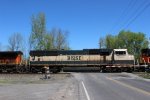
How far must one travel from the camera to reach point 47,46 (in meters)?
97.1

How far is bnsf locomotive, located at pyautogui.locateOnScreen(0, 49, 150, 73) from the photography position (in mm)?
59625

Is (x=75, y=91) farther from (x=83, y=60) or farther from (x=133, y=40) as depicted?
(x=133, y=40)

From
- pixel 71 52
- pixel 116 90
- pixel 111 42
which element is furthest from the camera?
pixel 111 42

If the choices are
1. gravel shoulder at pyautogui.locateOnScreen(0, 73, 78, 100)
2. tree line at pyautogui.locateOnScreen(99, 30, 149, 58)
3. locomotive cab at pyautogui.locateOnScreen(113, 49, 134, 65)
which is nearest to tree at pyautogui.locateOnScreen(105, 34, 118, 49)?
tree line at pyautogui.locateOnScreen(99, 30, 149, 58)

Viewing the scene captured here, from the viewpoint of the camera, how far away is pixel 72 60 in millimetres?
60188

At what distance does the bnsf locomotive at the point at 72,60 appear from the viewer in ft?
196

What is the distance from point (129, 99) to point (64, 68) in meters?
43.2

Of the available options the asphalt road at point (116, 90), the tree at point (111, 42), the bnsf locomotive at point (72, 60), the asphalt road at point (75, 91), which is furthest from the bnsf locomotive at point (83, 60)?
the tree at point (111, 42)

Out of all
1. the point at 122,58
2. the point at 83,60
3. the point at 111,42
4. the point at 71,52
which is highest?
the point at 111,42

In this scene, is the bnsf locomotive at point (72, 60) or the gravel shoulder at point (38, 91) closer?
the gravel shoulder at point (38, 91)

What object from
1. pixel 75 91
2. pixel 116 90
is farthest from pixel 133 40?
pixel 75 91

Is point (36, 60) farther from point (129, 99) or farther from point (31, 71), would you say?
point (129, 99)

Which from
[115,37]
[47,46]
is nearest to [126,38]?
[115,37]

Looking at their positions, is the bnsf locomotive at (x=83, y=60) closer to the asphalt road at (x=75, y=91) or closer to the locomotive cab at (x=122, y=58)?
the locomotive cab at (x=122, y=58)
